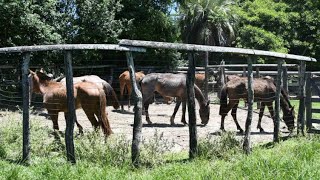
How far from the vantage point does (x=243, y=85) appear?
988 cm

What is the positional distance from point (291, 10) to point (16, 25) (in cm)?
1994

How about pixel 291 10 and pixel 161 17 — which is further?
pixel 291 10

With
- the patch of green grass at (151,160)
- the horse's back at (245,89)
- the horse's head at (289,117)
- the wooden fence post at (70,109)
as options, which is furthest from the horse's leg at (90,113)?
A: the horse's head at (289,117)

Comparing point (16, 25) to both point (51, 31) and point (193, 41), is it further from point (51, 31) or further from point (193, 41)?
point (193, 41)

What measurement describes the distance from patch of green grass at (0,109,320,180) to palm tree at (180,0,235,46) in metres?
24.3

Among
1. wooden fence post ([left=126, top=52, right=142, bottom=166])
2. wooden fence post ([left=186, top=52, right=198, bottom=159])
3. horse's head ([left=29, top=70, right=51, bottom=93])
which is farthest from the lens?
horse's head ([left=29, top=70, right=51, bottom=93])

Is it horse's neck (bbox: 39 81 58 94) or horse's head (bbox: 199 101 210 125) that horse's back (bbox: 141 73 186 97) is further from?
horse's neck (bbox: 39 81 58 94)

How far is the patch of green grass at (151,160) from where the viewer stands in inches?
207

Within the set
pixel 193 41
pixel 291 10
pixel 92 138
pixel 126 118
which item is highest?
pixel 291 10

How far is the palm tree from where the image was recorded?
31.0m

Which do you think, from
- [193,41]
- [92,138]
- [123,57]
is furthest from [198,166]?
[193,41]

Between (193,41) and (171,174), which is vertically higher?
(193,41)

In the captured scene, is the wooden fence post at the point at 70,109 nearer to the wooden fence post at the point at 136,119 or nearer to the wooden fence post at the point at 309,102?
the wooden fence post at the point at 136,119

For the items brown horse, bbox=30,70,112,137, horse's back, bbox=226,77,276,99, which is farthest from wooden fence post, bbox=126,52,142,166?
horse's back, bbox=226,77,276,99
